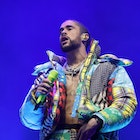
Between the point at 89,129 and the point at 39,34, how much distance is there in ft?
3.20

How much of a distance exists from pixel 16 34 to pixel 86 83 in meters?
0.78

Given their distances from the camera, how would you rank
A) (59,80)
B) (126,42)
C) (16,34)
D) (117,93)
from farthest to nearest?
(16,34) < (126,42) < (59,80) < (117,93)

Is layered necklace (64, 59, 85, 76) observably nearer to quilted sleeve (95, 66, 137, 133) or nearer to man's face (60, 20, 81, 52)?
man's face (60, 20, 81, 52)

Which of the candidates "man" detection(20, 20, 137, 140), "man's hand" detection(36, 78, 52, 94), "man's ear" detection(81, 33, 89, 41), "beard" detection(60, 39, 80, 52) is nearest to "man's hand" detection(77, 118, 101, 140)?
"man" detection(20, 20, 137, 140)

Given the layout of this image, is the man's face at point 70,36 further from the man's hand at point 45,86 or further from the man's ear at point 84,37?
the man's hand at point 45,86

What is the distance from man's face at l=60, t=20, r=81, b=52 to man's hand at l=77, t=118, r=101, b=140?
55 centimetres

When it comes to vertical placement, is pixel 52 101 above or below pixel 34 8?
below

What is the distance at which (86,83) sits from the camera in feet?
6.73

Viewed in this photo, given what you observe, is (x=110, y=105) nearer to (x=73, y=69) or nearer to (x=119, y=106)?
(x=119, y=106)

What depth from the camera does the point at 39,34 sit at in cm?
262

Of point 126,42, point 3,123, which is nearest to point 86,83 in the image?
point 126,42

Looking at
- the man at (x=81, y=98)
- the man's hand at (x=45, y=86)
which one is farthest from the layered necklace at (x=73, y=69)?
the man's hand at (x=45, y=86)

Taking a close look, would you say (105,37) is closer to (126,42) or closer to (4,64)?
(126,42)

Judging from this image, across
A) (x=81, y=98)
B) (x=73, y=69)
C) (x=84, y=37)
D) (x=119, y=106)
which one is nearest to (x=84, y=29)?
(x=84, y=37)
